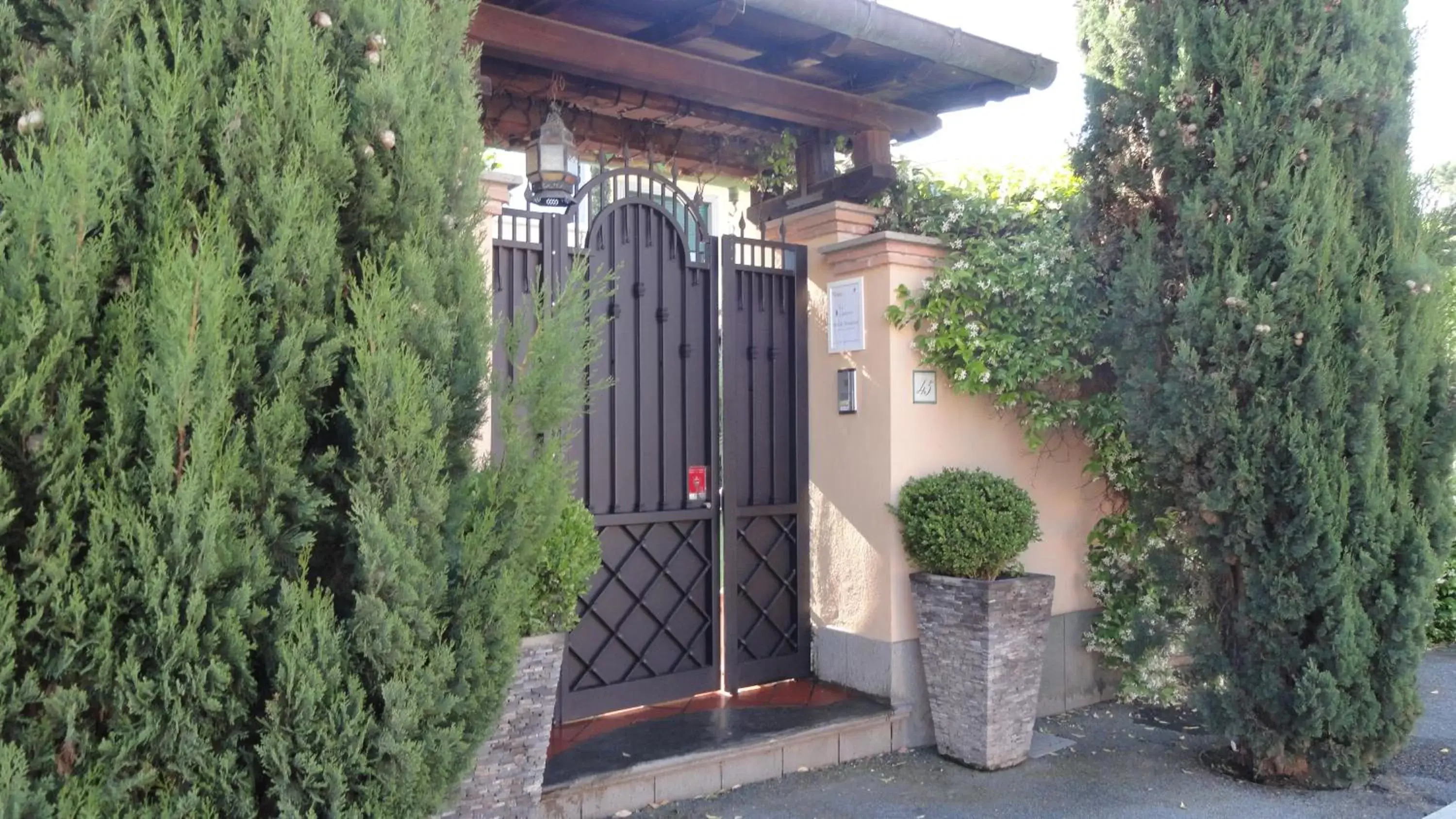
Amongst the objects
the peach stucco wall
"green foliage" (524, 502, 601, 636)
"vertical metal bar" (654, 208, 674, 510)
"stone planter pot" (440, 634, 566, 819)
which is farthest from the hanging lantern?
"stone planter pot" (440, 634, 566, 819)

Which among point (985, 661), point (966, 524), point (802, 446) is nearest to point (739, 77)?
point (802, 446)

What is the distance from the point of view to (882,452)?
5.07m

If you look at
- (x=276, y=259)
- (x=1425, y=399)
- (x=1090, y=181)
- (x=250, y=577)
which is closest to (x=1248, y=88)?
(x=1090, y=181)

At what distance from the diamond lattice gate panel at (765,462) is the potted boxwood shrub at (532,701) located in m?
1.66

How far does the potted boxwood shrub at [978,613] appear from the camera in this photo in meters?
4.61

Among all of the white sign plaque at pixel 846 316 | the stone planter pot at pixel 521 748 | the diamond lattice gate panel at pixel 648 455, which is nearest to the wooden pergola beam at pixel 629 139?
the diamond lattice gate panel at pixel 648 455

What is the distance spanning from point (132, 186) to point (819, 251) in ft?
12.5

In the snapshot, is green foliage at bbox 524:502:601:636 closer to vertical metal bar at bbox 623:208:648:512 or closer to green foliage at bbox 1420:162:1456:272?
vertical metal bar at bbox 623:208:648:512

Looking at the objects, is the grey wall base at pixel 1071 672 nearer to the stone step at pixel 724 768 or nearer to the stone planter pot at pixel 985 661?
the stone planter pot at pixel 985 661

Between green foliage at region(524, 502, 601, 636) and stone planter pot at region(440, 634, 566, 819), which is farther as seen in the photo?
green foliage at region(524, 502, 601, 636)

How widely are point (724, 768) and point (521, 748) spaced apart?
1279 millimetres

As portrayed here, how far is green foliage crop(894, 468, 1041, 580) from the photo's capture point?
15.4 feet

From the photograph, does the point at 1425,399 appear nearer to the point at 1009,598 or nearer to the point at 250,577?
the point at 1009,598

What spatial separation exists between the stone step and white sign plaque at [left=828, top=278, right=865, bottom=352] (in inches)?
72.8
